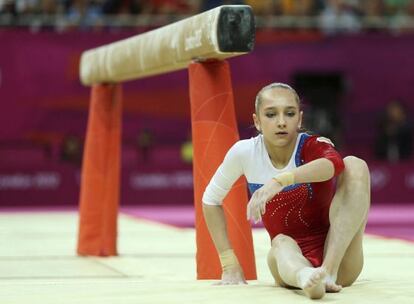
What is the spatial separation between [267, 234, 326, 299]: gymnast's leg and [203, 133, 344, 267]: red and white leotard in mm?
65

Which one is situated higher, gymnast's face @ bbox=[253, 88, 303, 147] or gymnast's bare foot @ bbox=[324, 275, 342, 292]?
gymnast's face @ bbox=[253, 88, 303, 147]

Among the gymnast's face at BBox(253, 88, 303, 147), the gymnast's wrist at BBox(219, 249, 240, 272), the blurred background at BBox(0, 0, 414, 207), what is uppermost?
the blurred background at BBox(0, 0, 414, 207)

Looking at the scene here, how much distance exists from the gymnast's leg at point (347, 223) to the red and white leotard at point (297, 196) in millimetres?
109

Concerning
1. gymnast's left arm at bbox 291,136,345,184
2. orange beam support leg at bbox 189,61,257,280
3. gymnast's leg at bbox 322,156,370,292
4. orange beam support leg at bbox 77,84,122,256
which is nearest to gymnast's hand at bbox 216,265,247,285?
gymnast's leg at bbox 322,156,370,292

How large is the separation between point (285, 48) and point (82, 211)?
25.0ft

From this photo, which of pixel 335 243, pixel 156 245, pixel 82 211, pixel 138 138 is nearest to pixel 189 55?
pixel 335 243

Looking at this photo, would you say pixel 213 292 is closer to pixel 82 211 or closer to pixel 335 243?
pixel 335 243

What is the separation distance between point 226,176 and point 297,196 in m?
0.36

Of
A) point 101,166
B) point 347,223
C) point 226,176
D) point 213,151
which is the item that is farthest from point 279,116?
point 101,166

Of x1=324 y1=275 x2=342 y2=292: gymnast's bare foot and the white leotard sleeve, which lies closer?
x1=324 y1=275 x2=342 y2=292: gymnast's bare foot

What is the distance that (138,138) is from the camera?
1436cm

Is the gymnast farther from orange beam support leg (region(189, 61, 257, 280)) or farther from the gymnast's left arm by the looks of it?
orange beam support leg (region(189, 61, 257, 280))

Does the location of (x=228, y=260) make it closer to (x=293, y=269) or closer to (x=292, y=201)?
(x=292, y=201)

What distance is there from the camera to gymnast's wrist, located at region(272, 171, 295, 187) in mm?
3845
